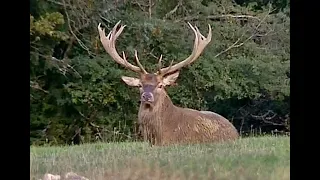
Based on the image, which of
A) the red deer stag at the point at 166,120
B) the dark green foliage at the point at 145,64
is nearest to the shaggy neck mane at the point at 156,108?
the red deer stag at the point at 166,120

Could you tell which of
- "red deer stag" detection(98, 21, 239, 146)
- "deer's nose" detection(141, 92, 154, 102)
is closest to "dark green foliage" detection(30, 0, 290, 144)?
"red deer stag" detection(98, 21, 239, 146)

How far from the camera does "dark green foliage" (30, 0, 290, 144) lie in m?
12.6

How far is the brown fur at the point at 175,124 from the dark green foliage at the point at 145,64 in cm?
520

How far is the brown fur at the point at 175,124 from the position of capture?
642cm

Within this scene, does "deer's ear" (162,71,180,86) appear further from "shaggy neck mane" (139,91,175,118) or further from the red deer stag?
"shaggy neck mane" (139,91,175,118)

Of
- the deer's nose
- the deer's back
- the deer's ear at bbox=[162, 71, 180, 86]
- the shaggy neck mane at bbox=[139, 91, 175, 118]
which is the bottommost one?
the deer's back

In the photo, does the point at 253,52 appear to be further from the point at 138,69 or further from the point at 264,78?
the point at 138,69

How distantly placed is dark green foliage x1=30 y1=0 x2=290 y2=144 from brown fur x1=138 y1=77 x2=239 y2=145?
520 cm

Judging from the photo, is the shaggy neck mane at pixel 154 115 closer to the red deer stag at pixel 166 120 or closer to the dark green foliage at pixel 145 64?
the red deer stag at pixel 166 120

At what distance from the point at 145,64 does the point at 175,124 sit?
253 inches

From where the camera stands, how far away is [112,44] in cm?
764
